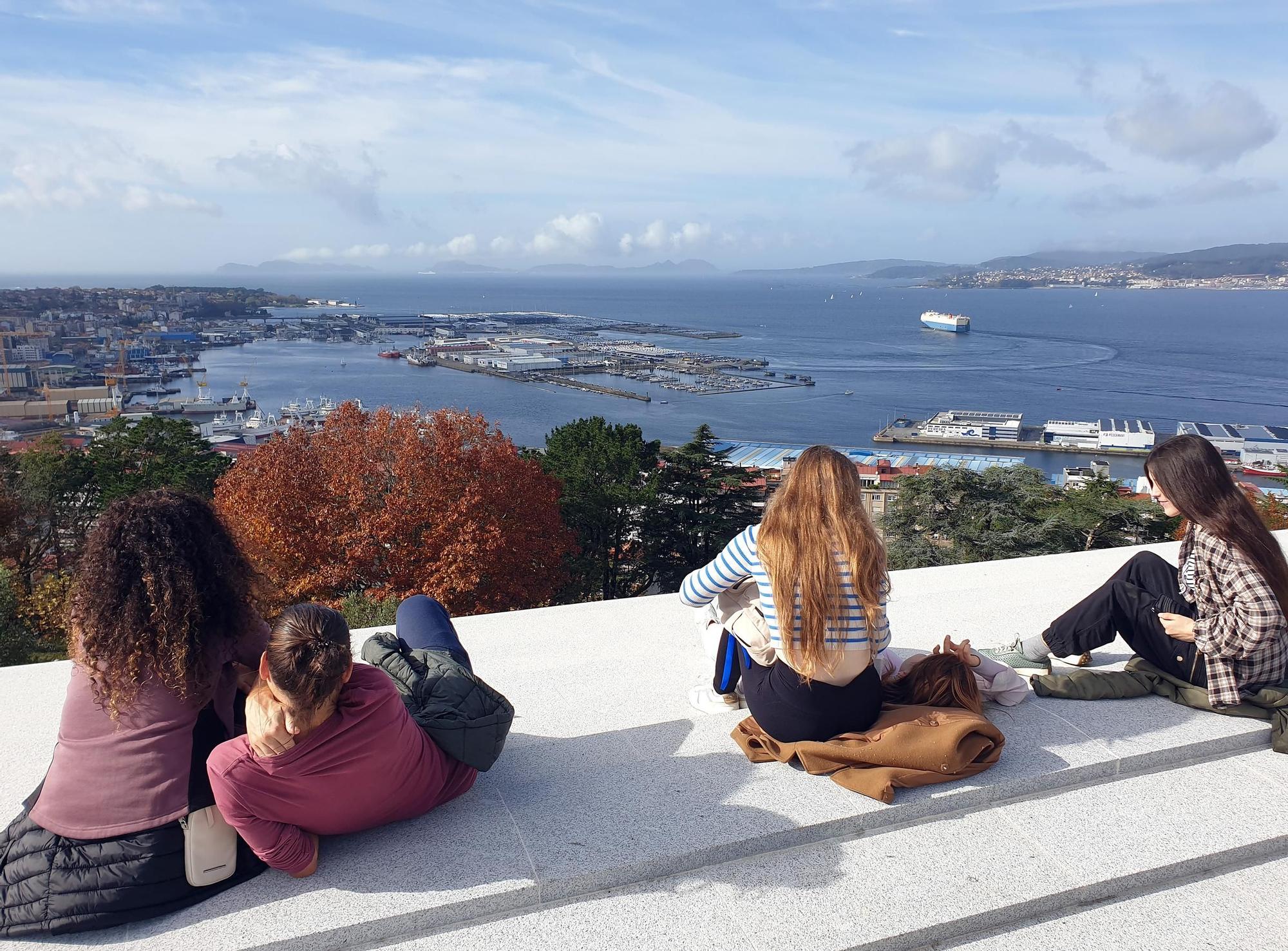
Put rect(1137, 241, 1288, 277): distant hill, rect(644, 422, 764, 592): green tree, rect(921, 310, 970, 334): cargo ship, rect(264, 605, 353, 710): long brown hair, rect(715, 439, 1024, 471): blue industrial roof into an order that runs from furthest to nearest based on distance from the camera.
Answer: rect(1137, 241, 1288, 277): distant hill, rect(921, 310, 970, 334): cargo ship, rect(715, 439, 1024, 471): blue industrial roof, rect(644, 422, 764, 592): green tree, rect(264, 605, 353, 710): long brown hair

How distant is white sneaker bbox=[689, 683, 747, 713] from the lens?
8.43ft

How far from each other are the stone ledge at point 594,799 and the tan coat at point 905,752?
0.04 meters

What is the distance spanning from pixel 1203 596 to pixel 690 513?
Result: 43.8ft

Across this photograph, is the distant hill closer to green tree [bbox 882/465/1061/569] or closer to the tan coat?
green tree [bbox 882/465/1061/569]

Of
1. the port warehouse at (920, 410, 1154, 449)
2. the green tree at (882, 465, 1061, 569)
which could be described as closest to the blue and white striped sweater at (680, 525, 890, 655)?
the green tree at (882, 465, 1061, 569)

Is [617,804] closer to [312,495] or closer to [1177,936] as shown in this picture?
[1177,936]

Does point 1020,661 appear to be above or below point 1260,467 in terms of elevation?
above

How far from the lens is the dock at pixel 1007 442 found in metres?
42.0

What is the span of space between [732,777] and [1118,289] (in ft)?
635

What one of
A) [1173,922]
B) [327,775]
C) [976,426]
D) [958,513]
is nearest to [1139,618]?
[1173,922]

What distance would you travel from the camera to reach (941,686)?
2.28m

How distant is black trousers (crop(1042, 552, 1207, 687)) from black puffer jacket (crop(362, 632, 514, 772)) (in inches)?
65.2

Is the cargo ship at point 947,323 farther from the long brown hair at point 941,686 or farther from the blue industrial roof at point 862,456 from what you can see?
the long brown hair at point 941,686

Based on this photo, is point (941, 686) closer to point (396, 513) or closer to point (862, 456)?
point (396, 513)
